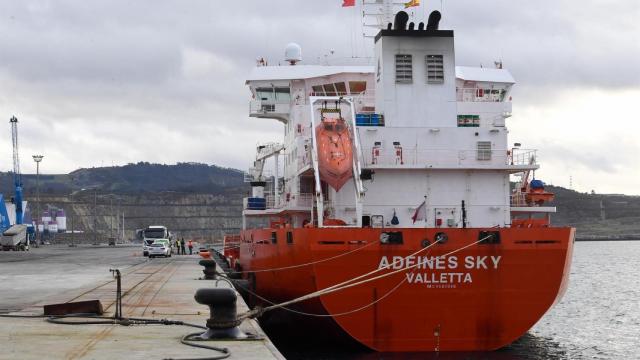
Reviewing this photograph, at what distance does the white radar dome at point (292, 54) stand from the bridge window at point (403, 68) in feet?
36.8

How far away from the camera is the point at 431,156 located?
2497 centimetres

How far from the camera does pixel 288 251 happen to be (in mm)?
23422

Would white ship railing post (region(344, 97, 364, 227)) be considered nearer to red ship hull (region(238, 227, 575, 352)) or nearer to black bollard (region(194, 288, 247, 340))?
red ship hull (region(238, 227, 575, 352))

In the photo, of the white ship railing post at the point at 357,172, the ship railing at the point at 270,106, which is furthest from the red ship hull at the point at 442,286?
the ship railing at the point at 270,106

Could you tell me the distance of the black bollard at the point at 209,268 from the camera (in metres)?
27.7

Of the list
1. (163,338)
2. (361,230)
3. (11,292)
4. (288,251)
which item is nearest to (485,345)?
(361,230)

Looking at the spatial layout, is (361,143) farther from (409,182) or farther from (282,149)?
(282,149)

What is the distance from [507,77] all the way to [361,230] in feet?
47.5

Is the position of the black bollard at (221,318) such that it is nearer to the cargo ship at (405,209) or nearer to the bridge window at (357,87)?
the cargo ship at (405,209)

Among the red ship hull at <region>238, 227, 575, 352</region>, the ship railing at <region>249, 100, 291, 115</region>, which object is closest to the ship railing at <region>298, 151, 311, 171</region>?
the red ship hull at <region>238, 227, 575, 352</region>

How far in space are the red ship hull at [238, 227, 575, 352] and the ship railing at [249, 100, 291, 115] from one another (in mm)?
14096

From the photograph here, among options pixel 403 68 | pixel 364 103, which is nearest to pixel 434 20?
pixel 403 68

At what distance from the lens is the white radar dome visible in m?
36.2

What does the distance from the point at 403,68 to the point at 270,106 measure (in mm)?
10208
